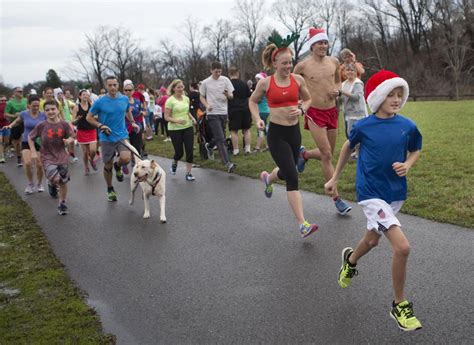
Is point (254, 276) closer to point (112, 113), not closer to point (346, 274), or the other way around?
point (346, 274)

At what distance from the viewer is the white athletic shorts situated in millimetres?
3643

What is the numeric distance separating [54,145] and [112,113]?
1.16 meters

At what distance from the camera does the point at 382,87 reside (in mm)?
3785

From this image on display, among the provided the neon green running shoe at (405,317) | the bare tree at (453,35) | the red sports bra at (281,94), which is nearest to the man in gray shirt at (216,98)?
the red sports bra at (281,94)

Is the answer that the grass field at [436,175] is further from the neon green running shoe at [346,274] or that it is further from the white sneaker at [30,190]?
the white sneaker at [30,190]

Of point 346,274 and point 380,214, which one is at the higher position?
point 380,214

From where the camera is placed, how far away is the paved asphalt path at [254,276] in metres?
3.70

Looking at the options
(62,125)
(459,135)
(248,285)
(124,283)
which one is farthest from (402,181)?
(459,135)

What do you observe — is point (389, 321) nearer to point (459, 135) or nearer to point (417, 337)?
point (417, 337)

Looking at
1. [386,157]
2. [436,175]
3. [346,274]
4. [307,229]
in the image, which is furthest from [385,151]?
[436,175]

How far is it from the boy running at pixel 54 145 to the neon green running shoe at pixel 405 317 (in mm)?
6267

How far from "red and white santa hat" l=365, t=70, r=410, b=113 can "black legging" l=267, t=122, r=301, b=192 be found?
6.73 feet

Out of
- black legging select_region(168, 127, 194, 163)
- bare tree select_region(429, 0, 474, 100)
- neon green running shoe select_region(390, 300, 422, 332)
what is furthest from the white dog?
bare tree select_region(429, 0, 474, 100)

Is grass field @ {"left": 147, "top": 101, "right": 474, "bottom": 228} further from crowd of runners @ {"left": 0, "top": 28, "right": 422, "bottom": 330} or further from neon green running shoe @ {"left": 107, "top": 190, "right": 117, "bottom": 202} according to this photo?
neon green running shoe @ {"left": 107, "top": 190, "right": 117, "bottom": 202}
